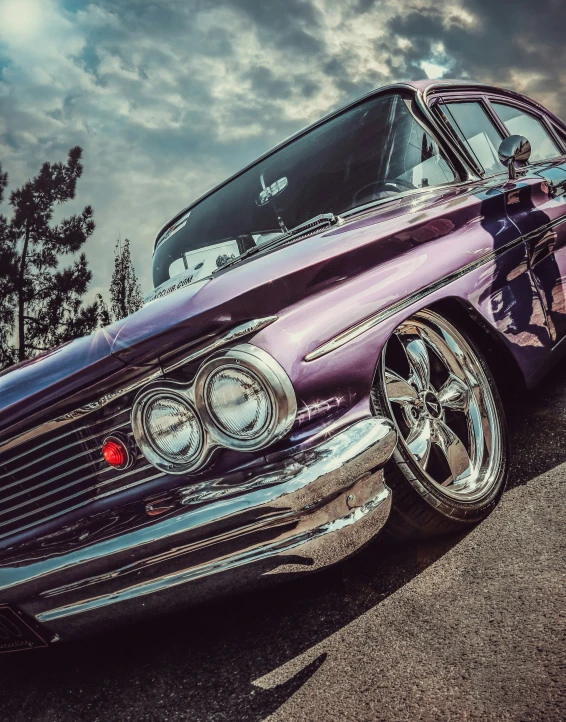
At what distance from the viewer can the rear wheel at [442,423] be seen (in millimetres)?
1658

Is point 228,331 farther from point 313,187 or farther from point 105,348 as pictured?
point 313,187

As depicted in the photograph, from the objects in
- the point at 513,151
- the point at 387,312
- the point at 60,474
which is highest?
the point at 513,151

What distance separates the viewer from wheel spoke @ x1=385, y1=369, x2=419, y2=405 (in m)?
1.78

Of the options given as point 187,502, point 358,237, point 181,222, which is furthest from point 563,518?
point 181,222

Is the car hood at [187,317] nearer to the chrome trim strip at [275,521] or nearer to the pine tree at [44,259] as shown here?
the chrome trim strip at [275,521]

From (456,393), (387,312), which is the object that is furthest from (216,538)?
(456,393)

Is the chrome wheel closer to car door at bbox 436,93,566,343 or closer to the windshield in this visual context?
car door at bbox 436,93,566,343

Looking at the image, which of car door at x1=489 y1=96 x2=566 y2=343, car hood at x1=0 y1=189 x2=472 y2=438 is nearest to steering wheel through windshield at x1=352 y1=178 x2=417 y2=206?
car door at x1=489 y1=96 x2=566 y2=343

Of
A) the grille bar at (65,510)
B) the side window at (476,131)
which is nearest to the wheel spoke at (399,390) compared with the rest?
the grille bar at (65,510)

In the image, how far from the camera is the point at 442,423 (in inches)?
78.7

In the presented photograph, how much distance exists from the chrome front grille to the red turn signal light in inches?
0.8

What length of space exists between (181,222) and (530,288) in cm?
171

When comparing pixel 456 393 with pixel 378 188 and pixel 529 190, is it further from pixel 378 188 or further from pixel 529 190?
pixel 529 190

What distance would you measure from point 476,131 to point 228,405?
2142 mm
